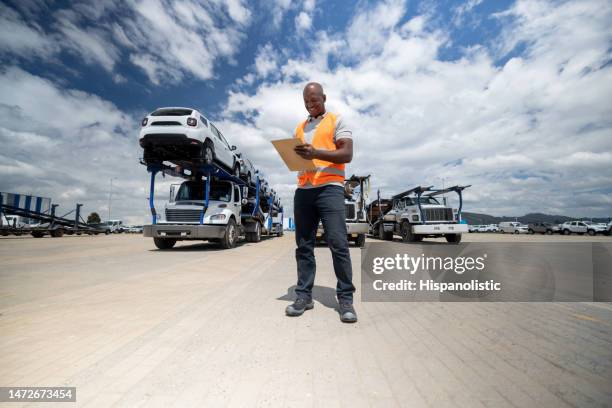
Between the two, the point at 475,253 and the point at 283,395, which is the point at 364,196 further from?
the point at 283,395

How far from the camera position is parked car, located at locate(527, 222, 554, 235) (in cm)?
3719

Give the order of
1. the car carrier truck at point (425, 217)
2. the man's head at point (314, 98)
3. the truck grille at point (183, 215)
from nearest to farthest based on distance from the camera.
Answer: the man's head at point (314, 98)
the truck grille at point (183, 215)
the car carrier truck at point (425, 217)

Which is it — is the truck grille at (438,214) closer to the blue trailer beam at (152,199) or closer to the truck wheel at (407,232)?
the truck wheel at (407,232)

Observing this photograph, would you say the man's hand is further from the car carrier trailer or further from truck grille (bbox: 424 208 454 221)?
the car carrier trailer

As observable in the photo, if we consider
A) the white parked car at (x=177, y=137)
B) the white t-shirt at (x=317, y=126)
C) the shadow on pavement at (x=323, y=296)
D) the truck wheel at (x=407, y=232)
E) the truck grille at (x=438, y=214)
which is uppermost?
the white parked car at (x=177, y=137)

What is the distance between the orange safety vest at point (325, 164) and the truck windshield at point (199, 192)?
7960mm

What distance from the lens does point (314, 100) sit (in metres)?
2.71

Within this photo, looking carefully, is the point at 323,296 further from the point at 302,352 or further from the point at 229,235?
the point at 229,235

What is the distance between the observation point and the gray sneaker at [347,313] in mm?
2279

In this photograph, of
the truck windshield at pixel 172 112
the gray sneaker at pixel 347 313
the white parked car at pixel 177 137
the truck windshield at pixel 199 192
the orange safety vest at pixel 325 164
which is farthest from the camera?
the truck windshield at pixel 199 192

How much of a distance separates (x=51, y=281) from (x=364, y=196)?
455 inches

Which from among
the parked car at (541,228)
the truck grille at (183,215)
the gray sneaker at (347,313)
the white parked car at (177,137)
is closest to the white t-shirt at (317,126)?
the gray sneaker at (347,313)

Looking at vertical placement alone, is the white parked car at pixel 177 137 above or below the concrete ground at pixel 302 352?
above

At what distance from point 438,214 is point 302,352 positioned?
12714mm
